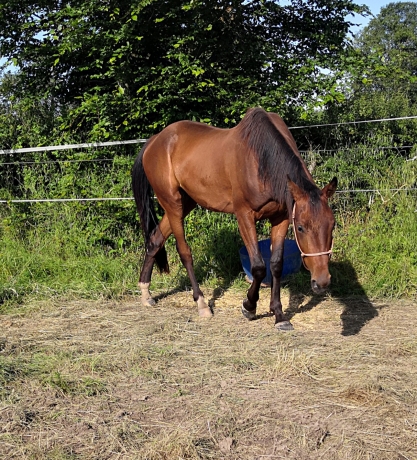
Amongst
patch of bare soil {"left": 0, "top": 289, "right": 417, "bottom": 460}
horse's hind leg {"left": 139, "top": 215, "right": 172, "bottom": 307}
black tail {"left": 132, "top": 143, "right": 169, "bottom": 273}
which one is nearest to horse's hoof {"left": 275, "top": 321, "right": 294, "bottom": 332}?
patch of bare soil {"left": 0, "top": 289, "right": 417, "bottom": 460}

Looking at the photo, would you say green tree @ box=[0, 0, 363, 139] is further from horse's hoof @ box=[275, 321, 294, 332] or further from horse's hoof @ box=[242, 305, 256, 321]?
horse's hoof @ box=[275, 321, 294, 332]

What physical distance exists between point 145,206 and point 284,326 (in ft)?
7.11

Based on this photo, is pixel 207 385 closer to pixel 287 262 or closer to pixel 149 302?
pixel 149 302

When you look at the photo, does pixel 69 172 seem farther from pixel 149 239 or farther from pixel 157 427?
pixel 157 427

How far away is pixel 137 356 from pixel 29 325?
4.54 feet

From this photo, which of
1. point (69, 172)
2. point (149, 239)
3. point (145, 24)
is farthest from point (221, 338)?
point (145, 24)

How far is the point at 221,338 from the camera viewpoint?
12.9 feet

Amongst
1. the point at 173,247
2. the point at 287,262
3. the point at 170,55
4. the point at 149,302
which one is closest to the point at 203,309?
the point at 149,302

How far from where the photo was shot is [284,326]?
13.6 ft

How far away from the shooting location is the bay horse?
3.55 m

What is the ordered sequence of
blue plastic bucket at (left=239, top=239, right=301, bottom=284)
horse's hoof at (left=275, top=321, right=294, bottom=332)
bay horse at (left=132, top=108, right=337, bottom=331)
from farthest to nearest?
blue plastic bucket at (left=239, top=239, right=301, bottom=284), horse's hoof at (left=275, top=321, right=294, bottom=332), bay horse at (left=132, top=108, right=337, bottom=331)

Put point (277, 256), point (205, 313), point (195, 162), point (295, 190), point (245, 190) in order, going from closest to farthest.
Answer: point (295, 190) → point (245, 190) → point (277, 256) → point (205, 313) → point (195, 162)

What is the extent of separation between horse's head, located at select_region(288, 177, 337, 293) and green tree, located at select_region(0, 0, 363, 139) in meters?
3.27

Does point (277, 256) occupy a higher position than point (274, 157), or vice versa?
point (274, 157)
